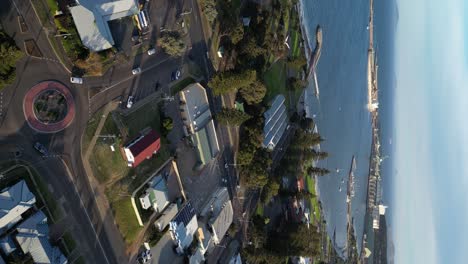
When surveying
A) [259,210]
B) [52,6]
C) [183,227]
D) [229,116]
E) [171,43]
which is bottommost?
[259,210]

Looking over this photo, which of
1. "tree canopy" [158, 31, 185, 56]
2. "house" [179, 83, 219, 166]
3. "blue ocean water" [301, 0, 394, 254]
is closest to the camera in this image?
"tree canopy" [158, 31, 185, 56]

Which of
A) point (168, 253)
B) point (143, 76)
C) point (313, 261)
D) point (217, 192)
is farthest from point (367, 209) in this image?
point (143, 76)

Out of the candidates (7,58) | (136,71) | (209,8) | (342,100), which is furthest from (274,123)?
(7,58)

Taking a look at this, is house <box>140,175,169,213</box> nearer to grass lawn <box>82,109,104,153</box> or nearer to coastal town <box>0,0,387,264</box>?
coastal town <box>0,0,387,264</box>

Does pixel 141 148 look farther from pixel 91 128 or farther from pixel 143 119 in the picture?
pixel 91 128

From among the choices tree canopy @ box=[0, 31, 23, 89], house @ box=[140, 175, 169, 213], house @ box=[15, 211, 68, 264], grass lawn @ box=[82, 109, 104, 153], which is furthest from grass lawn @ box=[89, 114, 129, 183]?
tree canopy @ box=[0, 31, 23, 89]

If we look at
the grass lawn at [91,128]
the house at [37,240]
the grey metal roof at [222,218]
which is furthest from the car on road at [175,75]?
the house at [37,240]
